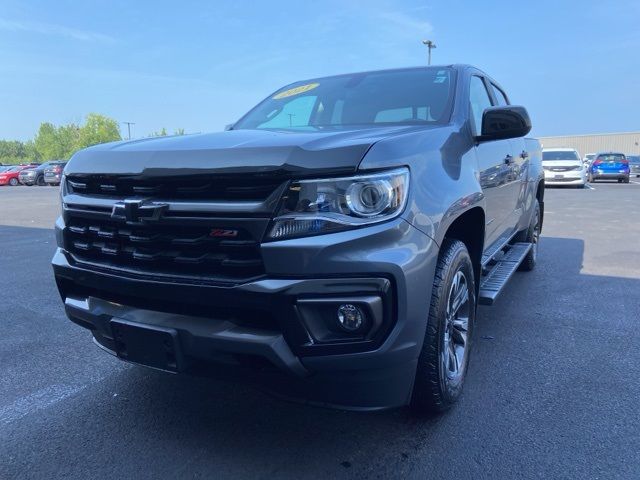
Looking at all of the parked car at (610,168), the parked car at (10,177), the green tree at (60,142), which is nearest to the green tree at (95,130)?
the green tree at (60,142)

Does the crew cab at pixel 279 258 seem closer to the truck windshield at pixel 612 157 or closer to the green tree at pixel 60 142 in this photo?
the truck windshield at pixel 612 157

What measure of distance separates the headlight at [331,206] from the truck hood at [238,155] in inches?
2.2

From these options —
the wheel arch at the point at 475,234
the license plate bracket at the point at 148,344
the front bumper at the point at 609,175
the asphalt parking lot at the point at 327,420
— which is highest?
the wheel arch at the point at 475,234

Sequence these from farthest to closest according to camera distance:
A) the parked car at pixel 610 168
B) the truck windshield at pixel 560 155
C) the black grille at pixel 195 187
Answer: the parked car at pixel 610 168, the truck windshield at pixel 560 155, the black grille at pixel 195 187

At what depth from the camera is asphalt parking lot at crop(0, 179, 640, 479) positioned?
2203mm

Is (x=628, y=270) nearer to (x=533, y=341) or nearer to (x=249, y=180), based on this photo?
(x=533, y=341)

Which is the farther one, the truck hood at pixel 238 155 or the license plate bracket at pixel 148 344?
the license plate bracket at pixel 148 344

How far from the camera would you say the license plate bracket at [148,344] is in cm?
204

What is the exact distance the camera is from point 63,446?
238 centimetres

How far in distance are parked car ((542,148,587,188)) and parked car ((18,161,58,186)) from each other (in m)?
28.8

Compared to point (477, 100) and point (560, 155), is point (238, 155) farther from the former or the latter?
point (560, 155)

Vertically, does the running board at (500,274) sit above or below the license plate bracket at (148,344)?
below

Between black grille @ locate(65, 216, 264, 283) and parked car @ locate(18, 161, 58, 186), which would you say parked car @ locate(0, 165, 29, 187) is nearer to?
parked car @ locate(18, 161, 58, 186)

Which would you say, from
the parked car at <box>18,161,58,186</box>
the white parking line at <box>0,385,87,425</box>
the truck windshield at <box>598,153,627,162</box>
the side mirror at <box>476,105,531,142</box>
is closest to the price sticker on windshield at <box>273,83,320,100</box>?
the side mirror at <box>476,105,531,142</box>
